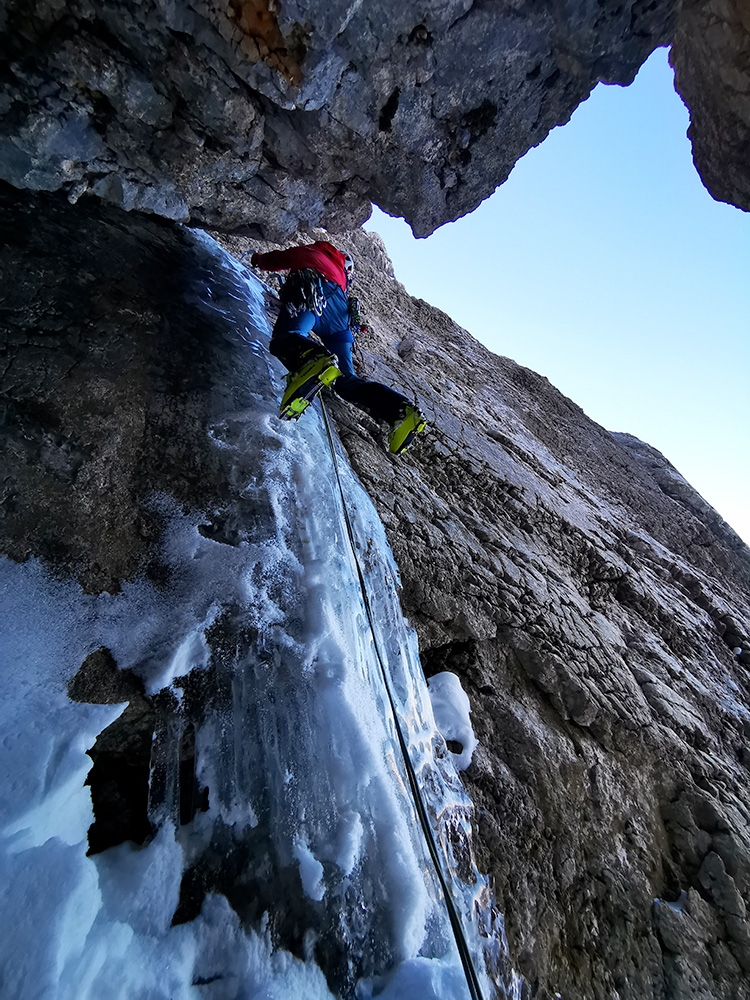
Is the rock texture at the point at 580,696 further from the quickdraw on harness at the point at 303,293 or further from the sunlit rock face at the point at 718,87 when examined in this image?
the sunlit rock face at the point at 718,87

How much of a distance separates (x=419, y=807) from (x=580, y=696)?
1.65 metres

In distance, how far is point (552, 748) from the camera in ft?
9.31

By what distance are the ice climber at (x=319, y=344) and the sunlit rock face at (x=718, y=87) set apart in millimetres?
3110

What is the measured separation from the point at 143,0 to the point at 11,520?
12.1 feet

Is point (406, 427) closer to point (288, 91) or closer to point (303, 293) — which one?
point (303, 293)

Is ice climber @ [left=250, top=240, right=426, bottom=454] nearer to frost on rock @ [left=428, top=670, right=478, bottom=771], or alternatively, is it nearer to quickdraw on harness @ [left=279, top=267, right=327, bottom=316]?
quickdraw on harness @ [left=279, top=267, right=327, bottom=316]

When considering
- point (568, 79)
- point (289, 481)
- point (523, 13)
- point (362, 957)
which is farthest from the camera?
point (568, 79)

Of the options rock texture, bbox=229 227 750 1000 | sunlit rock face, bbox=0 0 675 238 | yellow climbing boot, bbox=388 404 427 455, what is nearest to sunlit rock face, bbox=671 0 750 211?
sunlit rock face, bbox=0 0 675 238

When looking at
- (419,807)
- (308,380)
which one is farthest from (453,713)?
(308,380)

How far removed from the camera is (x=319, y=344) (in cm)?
379

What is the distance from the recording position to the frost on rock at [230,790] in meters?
1.60

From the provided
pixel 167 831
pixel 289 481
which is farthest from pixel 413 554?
pixel 167 831

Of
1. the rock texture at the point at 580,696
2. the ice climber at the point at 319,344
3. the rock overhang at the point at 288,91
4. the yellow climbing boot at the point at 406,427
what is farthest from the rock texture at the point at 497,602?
the rock overhang at the point at 288,91

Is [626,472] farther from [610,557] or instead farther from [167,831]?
[167,831]
